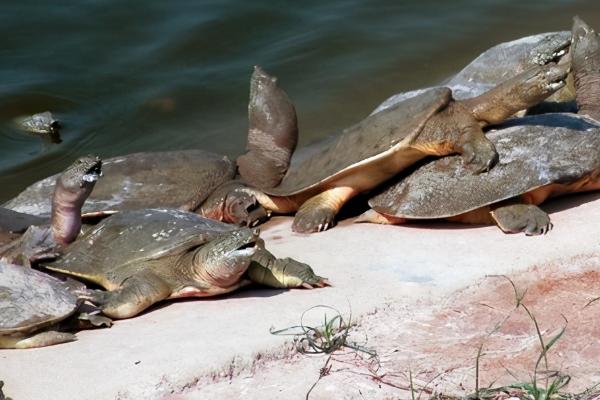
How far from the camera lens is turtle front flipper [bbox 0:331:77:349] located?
155 inches

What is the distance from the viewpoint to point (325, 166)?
5676 mm

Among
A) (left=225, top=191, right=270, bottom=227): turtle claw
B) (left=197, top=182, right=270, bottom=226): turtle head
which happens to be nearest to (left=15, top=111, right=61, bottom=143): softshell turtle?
(left=197, top=182, right=270, bottom=226): turtle head

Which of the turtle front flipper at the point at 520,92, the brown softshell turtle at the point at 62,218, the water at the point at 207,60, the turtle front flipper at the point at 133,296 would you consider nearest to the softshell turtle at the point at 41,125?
the water at the point at 207,60

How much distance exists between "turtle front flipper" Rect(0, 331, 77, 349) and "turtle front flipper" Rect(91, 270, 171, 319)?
0.30 m

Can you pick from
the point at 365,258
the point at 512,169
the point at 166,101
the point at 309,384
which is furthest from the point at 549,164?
the point at 166,101

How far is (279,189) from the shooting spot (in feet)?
19.7

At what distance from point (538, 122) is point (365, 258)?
1232 millimetres

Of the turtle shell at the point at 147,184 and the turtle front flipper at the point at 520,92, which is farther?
the turtle shell at the point at 147,184

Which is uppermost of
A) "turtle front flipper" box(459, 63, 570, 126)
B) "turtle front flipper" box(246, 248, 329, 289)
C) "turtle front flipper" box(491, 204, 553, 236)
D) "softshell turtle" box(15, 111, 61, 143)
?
"turtle front flipper" box(459, 63, 570, 126)

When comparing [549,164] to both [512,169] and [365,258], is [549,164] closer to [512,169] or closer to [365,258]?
[512,169]

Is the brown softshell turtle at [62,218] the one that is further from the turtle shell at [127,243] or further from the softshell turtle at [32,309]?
the softshell turtle at [32,309]

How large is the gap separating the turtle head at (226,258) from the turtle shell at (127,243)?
0.16 m

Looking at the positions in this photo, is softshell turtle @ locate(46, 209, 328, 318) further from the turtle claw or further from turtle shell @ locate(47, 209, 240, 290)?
the turtle claw

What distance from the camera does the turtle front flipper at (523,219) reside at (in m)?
4.89
